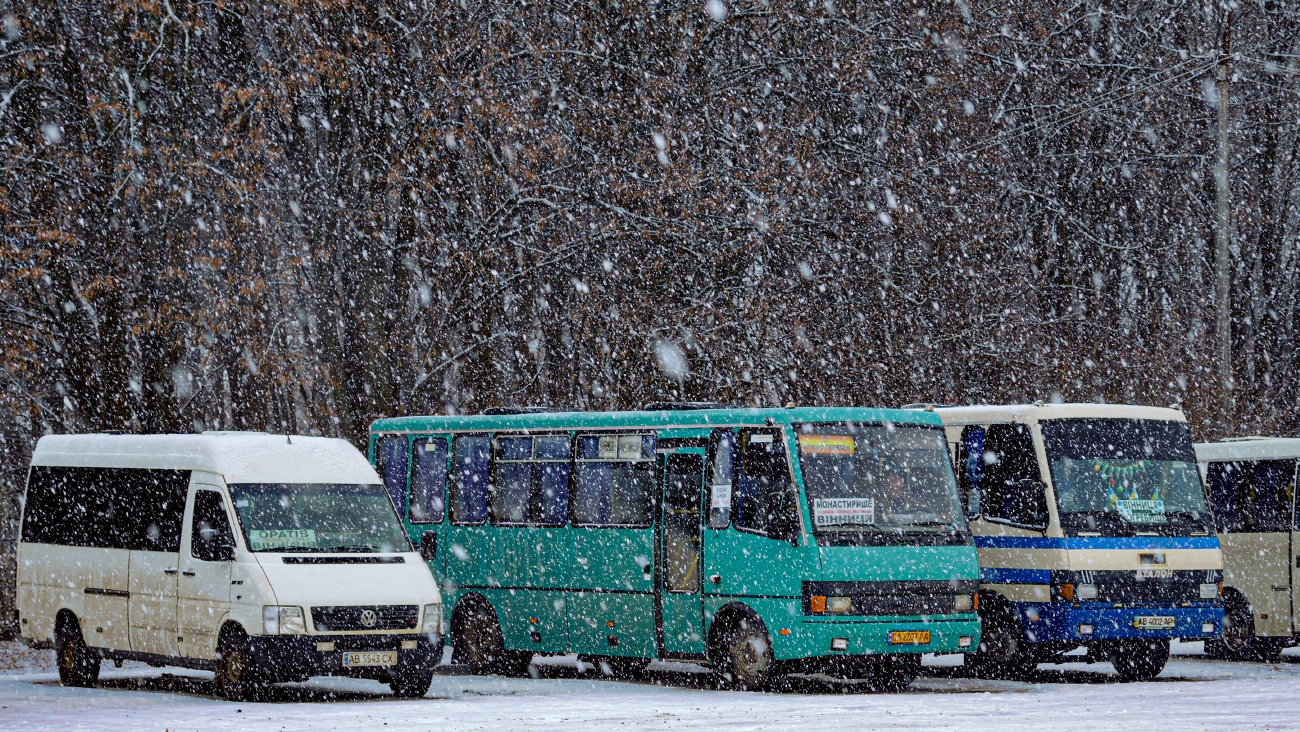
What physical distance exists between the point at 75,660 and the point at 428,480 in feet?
14.7

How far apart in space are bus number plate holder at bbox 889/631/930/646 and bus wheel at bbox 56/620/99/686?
723 cm

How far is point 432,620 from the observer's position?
17.3 meters

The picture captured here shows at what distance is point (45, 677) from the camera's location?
19.9 metres

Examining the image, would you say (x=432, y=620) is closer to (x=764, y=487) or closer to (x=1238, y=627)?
(x=764, y=487)

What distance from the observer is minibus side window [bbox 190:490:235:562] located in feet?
A: 56.4

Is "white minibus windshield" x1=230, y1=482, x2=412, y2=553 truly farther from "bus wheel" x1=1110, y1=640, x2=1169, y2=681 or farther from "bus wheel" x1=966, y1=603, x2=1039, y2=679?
"bus wheel" x1=1110, y1=640, x2=1169, y2=681

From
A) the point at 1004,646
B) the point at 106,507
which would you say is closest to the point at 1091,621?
the point at 1004,646

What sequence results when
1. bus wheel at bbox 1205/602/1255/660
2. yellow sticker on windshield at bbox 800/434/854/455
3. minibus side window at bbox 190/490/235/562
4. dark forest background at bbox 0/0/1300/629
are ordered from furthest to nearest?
dark forest background at bbox 0/0/1300/629 < bus wheel at bbox 1205/602/1255/660 < yellow sticker on windshield at bbox 800/434/854/455 < minibus side window at bbox 190/490/235/562

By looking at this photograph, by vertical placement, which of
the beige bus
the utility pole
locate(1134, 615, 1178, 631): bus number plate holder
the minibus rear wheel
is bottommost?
the minibus rear wheel

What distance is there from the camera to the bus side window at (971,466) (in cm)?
2011

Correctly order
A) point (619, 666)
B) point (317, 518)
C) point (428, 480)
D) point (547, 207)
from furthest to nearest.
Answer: point (547, 207)
point (428, 480)
point (619, 666)
point (317, 518)

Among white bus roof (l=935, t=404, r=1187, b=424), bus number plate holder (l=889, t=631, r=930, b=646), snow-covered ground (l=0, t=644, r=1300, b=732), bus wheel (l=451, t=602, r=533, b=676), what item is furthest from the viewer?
bus wheel (l=451, t=602, r=533, b=676)

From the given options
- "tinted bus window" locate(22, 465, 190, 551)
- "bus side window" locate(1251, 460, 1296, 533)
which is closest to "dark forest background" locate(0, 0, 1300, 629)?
"tinted bus window" locate(22, 465, 190, 551)

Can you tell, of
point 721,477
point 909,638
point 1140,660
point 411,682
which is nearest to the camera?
point 411,682
